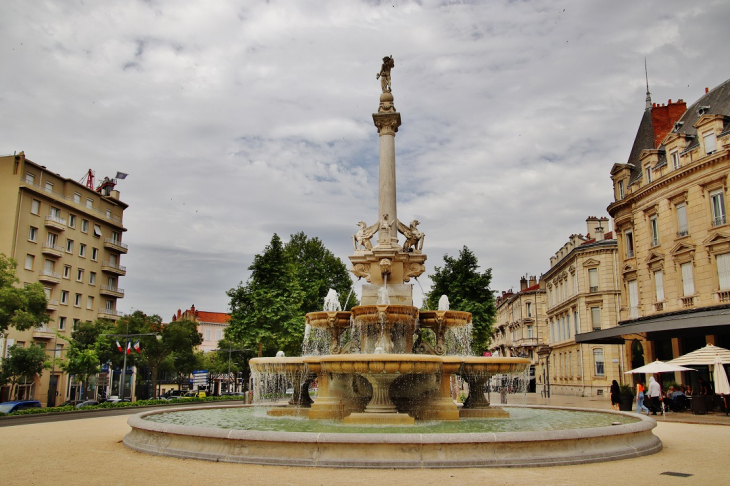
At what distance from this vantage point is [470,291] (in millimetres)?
46500

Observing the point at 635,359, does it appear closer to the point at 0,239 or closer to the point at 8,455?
the point at 8,455

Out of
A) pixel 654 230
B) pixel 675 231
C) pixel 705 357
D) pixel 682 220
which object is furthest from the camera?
pixel 654 230

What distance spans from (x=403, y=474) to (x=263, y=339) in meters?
34.4

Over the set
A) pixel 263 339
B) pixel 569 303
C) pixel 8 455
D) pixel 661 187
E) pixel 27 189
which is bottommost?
pixel 8 455

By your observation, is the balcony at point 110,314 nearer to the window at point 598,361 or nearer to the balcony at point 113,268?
the balcony at point 113,268

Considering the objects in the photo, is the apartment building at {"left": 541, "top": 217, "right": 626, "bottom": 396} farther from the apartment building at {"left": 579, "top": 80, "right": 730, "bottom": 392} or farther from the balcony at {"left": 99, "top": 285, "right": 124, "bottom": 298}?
the balcony at {"left": 99, "top": 285, "right": 124, "bottom": 298}

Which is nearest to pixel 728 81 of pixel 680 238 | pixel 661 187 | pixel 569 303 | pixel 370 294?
pixel 661 187

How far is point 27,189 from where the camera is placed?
2103 inches

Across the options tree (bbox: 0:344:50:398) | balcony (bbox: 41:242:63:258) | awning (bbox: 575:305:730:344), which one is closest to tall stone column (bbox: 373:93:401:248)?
awning (bbox: 575:305:730:344)

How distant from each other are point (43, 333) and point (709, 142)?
53.6 m

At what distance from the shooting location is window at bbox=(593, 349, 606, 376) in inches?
2008

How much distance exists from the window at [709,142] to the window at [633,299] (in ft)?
33.0

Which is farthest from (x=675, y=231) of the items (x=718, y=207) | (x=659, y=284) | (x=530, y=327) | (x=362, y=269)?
(x=530, y=327)

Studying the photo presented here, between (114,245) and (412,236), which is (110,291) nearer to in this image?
(114,245)
